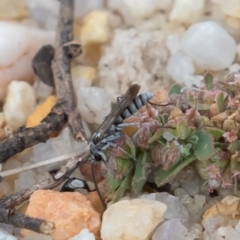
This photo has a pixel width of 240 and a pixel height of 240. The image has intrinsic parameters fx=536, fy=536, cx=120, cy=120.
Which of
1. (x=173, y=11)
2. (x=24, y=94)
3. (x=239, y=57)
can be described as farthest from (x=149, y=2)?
(x=24, y=94)

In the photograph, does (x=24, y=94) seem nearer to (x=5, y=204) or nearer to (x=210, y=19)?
(x=5, y=204)

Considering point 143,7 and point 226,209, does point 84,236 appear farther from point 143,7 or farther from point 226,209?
point 143,7

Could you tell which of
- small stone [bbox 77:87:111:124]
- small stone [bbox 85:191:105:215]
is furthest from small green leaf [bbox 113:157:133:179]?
small stone [bbox 77:87:111:124]

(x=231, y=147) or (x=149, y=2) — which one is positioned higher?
(x=149, y=2)

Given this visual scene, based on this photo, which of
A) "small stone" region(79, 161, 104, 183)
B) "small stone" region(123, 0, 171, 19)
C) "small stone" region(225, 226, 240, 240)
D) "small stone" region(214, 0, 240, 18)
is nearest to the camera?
"small stone" region(225, 226, 240, 240)

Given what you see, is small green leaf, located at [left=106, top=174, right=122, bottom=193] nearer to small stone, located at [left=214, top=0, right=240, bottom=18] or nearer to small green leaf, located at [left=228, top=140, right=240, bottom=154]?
small green leaf, located at [left=228, top=140, right=240, bottom=154]

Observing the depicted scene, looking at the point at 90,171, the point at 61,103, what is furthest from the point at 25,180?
the point at 61,103

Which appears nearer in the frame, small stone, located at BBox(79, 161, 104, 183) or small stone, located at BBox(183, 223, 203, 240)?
small stone, located at BBox(183, 223, 203, 240)
